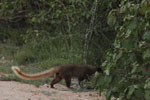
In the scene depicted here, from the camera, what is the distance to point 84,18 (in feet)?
28.7

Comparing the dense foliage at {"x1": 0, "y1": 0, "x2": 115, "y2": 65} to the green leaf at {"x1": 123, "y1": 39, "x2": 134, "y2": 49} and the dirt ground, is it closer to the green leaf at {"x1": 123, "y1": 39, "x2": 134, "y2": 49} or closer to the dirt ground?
the dirt ground

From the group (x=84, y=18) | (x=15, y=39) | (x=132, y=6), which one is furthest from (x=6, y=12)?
(x=132, y=6)

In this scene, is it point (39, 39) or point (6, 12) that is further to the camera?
point (6, 12)

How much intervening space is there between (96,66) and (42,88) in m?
1.54

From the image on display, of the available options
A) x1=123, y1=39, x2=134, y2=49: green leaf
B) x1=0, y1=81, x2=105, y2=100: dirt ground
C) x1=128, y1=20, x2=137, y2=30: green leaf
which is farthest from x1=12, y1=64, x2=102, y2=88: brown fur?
x1=128, y1=20, x2=137, y2=30: green leaf

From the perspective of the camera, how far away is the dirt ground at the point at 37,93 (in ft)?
19.3

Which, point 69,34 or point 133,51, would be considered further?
point 69,34

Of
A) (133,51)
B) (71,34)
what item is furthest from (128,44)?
(71,34)

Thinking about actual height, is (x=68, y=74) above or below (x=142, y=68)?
below

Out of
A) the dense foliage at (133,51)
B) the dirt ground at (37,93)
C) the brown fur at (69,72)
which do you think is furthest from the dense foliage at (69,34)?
the dense foliage at (133,51)

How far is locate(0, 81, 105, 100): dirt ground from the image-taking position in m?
5.89

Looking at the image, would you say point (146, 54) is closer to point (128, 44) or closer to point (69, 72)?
point (128, 44)

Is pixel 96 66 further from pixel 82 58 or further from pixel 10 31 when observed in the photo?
pixel 10 31

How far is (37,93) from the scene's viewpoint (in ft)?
20.7
